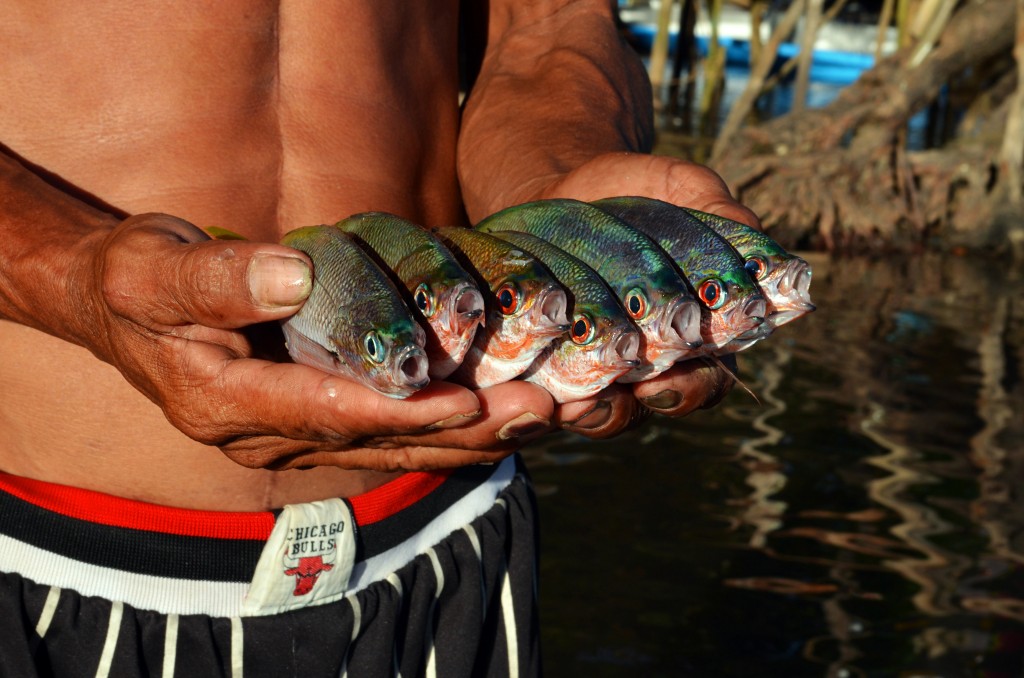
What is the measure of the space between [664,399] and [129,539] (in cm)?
87

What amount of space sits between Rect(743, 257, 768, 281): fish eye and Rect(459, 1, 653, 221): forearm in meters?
0.45

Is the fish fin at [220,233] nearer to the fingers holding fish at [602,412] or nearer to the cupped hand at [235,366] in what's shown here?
the cupped hand at [235,366]

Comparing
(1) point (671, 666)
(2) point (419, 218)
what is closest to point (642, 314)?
(2) point (419, 218)

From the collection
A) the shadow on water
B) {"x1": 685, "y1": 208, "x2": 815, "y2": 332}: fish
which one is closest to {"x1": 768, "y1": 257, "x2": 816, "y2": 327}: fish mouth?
{"x1": 685, "y1": 208, "x2": 815, "y2": 332}: fish

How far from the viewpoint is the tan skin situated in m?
1.49

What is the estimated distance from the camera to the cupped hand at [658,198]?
5.65 ft

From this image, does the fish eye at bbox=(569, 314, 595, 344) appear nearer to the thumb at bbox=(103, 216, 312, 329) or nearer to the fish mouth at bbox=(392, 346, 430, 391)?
the fish mouth at bbox=(392, 346, 430, 391)

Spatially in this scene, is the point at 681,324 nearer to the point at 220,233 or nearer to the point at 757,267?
the point at 757,267

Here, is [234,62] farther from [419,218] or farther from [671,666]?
[671,666]

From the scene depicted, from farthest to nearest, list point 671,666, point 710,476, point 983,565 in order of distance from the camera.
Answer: point 710,476 < point 983,565 < point 671,666

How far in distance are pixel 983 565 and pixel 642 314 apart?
393cm

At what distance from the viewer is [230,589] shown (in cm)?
179

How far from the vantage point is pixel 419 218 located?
2.14m

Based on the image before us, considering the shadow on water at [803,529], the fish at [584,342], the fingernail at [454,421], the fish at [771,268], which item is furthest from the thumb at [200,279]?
the shadow on water at [803,529]
